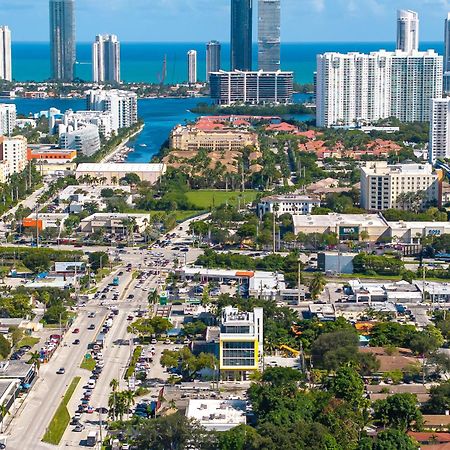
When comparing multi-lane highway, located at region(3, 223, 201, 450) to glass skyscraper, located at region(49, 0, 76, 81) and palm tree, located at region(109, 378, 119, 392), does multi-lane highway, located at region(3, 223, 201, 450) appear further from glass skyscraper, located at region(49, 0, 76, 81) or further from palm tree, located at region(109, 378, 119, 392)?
glass skyscraper, located at region(49, 0, 76, 81)

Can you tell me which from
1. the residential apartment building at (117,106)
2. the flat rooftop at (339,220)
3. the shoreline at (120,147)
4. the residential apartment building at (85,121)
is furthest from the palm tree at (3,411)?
the residential apartment building at (117,106)

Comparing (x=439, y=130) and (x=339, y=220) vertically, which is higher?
(x=439, y=130)

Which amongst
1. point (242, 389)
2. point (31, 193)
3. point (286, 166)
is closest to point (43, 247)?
point (31, 193)

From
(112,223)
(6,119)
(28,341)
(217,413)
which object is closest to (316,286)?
(28,341)

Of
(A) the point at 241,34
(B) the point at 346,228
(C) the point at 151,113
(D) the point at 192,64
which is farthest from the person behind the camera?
(D) the point at 192,64

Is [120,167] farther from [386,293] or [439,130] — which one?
[386,293]

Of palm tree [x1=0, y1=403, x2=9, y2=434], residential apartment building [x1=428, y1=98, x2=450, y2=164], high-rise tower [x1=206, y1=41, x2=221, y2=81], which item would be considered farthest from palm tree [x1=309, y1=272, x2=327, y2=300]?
high-rise tower [x1=206, y1=41, x2=221, y2=81]
